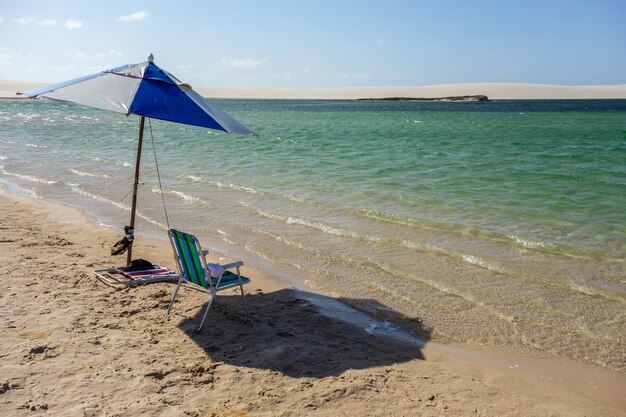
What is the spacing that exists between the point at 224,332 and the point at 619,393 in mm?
3205

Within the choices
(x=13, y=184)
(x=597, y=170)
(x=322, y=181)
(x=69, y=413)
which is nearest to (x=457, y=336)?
(x=69, y=413)

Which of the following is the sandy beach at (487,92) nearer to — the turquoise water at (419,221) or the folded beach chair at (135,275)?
the turquoise water at (419,221)

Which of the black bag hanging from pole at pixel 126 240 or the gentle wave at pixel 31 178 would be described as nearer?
the black bag hanging from pole at pixel 126 240

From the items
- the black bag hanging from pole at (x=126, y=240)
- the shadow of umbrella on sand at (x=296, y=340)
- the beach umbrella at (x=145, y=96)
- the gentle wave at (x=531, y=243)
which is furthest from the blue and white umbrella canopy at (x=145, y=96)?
the gentle wave at (x=531, y=243)

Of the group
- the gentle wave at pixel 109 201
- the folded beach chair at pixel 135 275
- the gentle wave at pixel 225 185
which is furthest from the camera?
the gentle wave at pixel 225 185

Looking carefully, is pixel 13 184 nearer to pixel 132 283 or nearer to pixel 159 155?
pixel 159 155

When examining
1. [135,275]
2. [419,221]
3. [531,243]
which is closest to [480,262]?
[531,243]

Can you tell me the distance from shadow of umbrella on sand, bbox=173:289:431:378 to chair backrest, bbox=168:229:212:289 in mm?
398

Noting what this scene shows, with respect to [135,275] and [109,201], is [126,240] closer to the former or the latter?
[135,275]

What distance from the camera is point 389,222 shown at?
31.4 feet

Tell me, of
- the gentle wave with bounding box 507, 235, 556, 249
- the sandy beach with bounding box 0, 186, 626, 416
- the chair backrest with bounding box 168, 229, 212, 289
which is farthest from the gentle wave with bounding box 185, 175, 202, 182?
the chair backrest with bounding box 168, 229, 212, 289

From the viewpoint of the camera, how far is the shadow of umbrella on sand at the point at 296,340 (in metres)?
4.53

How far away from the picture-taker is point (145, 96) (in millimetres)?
5473

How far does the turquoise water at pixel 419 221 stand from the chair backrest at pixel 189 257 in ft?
5.85
